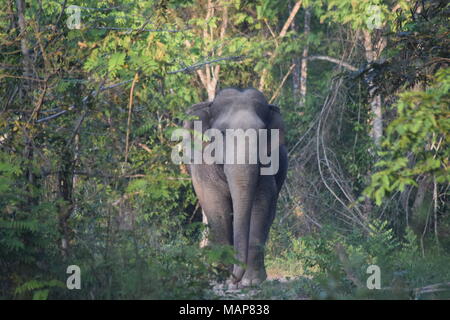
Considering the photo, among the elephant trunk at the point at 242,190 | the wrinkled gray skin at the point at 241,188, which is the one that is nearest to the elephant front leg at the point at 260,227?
the wrinkled gray skin at the point at 241,188

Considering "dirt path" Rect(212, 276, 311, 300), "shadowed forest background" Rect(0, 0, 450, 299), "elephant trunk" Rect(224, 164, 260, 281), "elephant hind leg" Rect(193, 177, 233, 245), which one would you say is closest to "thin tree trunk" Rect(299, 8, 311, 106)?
"elephant hind leg" Rect(193, 177, 233, 245)

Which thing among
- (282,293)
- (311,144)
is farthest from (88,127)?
(311,144)

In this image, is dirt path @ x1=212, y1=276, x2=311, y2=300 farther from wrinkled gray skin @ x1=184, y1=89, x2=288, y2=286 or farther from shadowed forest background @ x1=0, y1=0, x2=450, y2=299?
wrinkled gray skin @ x1=184, y1=89, x2=288, y2=286

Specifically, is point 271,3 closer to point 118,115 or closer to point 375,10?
point 375,10

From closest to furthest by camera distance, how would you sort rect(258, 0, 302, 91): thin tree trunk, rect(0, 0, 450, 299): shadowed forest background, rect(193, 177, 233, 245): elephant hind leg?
rect(0, 0, 450, 299): shadowed forest background, rect(193, 177, 233, 245): elephant hind leg, rect(258, 0, 302, 91): thin tree trunk

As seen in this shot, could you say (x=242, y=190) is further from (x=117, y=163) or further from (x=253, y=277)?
(x=117, y=163)

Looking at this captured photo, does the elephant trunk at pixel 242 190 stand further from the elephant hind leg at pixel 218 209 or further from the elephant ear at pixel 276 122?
the elephant ear at pixel 276 122

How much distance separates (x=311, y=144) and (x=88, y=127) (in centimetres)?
832

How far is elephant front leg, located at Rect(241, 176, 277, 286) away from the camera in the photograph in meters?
10.4

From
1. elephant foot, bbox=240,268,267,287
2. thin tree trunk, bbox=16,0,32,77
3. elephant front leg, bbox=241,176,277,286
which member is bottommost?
elephant foot, bbox=240,268,267,287

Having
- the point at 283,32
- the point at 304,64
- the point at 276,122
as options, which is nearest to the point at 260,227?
the point at 276,122

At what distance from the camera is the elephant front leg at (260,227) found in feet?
34.0

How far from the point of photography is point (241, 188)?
1077 centimetres

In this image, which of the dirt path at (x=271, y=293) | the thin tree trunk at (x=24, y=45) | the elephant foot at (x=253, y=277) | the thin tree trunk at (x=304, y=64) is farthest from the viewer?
the thin tree trunk at (x=304, y=64)
